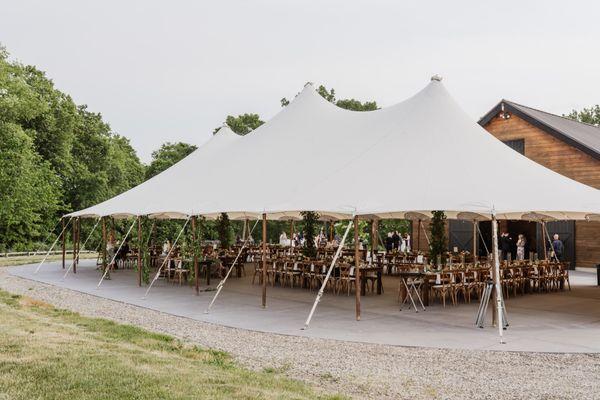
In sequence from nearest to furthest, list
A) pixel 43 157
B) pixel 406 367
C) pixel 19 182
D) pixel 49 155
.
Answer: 1. pixel 406 367
2. pixel 19 182
3. pixel 49 155
4. pixel 43 157

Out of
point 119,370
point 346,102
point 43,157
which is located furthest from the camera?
point 43,157

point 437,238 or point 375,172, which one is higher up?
point 375,172

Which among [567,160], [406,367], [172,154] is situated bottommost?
[406,367]

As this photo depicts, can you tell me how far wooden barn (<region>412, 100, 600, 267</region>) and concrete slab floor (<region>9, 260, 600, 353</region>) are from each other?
5.17m

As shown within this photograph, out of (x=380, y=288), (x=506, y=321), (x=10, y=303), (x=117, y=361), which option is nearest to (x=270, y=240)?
(x=380, y=288)

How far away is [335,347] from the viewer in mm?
8117

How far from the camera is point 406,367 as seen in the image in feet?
22.8

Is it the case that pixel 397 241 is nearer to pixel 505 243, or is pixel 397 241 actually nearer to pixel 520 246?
pixel 505 243

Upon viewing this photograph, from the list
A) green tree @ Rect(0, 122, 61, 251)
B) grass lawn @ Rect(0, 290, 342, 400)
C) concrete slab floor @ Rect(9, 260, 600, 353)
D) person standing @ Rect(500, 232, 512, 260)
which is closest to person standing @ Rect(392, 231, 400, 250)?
person standing @ Rect(500, 232, 512, 260)

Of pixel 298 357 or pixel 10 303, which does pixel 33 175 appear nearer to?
pixel 10 303

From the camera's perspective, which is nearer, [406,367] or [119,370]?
[119,370]

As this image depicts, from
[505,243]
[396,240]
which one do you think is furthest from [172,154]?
[505,243]

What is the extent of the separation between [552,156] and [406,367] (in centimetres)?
1703

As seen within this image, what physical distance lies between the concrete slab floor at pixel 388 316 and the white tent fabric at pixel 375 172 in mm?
1954
